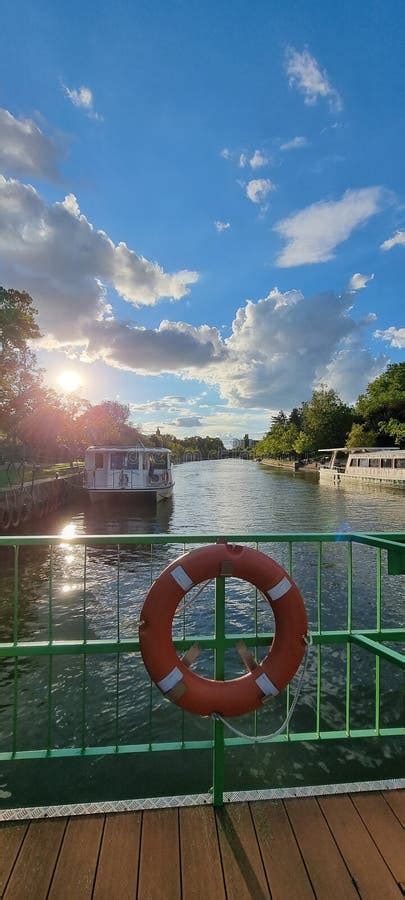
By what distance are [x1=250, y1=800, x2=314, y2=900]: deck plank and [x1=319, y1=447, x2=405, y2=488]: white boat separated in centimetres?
3490

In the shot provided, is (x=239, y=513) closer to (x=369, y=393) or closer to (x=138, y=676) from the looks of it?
(x=138, y=676)

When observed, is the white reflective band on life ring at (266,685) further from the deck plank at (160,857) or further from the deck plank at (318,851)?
the deck plank at (160,857)

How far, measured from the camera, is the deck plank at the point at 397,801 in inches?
83.0

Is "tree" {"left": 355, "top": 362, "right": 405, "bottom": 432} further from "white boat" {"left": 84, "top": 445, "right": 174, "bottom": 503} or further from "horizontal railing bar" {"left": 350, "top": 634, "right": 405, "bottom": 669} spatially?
"horizontal railing bar" {"left": 350, "top": 634, "right": 405, "bottom": 669}

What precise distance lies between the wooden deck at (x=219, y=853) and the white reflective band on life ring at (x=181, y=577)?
1.01 m

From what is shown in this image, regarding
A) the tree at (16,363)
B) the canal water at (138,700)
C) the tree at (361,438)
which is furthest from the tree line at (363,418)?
the canal water at (138,700)

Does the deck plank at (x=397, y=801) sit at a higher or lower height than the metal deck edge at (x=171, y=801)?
higher

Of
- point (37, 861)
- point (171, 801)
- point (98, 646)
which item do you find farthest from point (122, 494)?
point (37, 861)

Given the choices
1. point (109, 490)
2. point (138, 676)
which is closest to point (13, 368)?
point (109, 490)

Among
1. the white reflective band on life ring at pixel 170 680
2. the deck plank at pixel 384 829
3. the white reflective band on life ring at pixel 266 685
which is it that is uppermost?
the white reflective band on life ring at pixel 170 680

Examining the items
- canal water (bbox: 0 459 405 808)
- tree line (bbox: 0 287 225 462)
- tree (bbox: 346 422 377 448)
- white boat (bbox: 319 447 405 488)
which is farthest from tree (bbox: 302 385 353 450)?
canal water (bbox: 0 459 405 808)

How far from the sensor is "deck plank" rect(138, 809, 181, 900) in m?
1.76

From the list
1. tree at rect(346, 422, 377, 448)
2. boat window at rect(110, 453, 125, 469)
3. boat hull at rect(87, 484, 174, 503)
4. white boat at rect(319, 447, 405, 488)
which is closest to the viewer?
boat hull at rect(87, 484, 174, 503)

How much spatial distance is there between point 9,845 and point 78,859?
1.01 feet
